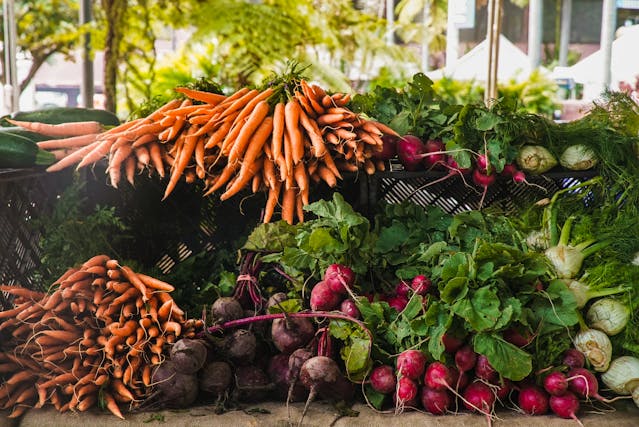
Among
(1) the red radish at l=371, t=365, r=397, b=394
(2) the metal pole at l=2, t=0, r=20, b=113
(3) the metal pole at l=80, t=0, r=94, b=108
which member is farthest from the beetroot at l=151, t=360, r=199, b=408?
(3) the metal pole at l=80, t=0, r=94, b=108

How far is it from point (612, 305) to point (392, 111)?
127cm

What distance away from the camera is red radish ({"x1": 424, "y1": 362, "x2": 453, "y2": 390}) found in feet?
6.66

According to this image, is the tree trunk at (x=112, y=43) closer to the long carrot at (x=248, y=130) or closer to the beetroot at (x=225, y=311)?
the long carrot at (x=248, y=130)

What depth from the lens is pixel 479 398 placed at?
2.05 meters

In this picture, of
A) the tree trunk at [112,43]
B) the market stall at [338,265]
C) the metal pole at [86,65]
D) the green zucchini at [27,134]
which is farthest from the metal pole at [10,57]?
the market stall at [338,265]

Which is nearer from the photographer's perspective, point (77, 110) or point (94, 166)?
point (94, 166)

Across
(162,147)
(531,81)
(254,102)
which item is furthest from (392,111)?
(531,81)

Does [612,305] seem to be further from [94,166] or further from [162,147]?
[94,166]

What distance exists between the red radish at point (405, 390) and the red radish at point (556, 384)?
1.45ft

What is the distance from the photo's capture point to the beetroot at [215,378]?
2.13 m

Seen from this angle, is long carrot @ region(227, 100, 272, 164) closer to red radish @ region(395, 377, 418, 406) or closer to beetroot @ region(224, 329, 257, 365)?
beetroot @ region(224, 329, 257, 365)

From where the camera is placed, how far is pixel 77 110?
3.43 meters

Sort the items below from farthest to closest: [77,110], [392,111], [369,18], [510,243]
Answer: [369,18] → [77,110] → [392,111] → [510,243]

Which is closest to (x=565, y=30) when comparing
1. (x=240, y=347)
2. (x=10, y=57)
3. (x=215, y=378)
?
(x=10, y=57)
